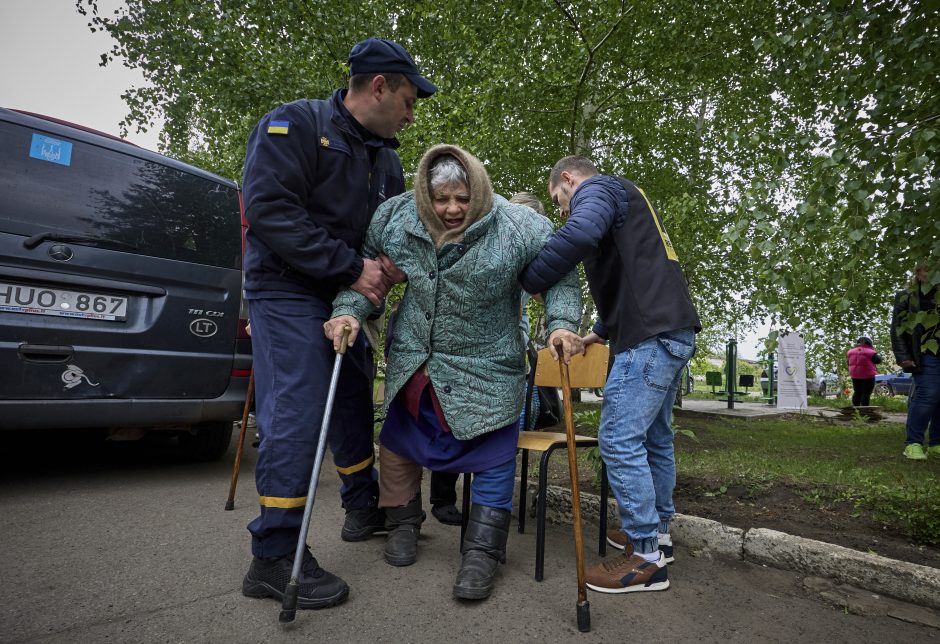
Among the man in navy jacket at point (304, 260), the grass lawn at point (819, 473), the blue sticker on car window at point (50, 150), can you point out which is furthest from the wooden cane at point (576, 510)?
the blue sticker on car window at point (50, 150)

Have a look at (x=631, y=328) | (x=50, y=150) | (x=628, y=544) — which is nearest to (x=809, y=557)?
(x=628, y=544)

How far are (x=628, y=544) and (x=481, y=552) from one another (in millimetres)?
625

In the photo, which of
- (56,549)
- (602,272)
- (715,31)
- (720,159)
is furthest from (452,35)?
(56,549)

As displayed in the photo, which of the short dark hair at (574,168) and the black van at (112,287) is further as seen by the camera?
the black van at (112,287)

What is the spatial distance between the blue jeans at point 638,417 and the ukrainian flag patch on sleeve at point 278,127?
1.68m

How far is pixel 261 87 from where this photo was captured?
8672mm

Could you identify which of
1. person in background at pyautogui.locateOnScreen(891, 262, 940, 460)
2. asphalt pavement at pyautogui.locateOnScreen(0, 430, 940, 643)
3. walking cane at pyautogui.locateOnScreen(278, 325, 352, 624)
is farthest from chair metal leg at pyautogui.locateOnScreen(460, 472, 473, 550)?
person in background at pyautogui.locateOnScreen(891, 262, 940, 460)

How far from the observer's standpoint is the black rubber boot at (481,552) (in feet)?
6.97

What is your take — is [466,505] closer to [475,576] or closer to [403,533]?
[403,533]

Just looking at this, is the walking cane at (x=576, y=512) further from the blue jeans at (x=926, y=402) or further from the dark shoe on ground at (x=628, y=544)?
the blue jeans at (x=926, y=402)

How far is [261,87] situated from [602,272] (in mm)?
7831

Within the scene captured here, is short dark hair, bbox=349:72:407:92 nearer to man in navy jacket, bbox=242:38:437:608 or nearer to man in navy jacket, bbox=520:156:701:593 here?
man in navy jacket, bbox=242:38:437:608

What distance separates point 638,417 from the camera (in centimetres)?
242

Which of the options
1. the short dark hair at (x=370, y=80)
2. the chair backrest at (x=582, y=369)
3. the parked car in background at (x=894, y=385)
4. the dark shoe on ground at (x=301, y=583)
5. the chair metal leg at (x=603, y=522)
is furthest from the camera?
the parked car in background at (x=894, y=385)
